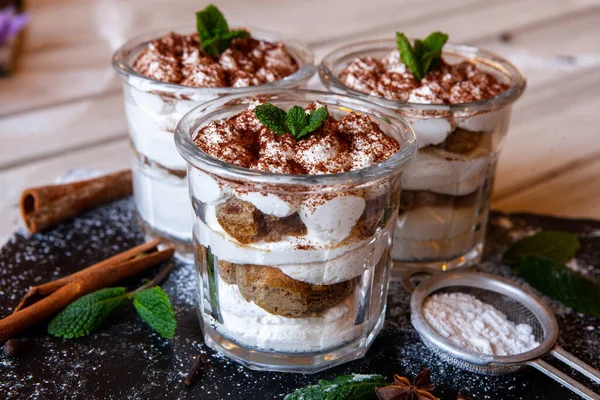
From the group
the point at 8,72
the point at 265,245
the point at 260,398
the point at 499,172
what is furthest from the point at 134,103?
the point at 8,72

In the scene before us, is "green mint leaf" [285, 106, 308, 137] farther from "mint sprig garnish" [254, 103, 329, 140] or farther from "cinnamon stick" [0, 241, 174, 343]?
"cinnamon stick" [0, 241, 174, 343]

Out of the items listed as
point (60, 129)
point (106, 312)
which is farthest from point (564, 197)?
point (60, 129)

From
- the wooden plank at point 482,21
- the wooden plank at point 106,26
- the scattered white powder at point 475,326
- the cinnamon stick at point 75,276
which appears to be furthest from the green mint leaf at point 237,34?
the wooden plank at point 482,21

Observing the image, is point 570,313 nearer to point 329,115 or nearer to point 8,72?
point 329,115

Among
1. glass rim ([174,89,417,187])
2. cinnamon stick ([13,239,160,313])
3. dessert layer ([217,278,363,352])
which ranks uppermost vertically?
glass rim ([174,89,417,187])

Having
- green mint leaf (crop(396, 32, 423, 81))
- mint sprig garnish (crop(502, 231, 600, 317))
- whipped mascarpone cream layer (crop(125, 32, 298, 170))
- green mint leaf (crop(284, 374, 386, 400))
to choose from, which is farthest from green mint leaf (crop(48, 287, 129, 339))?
mint sprig garnish (crop(502, 231, 600, 317))

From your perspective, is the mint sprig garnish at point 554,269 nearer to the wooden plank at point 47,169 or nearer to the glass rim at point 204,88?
the glass rim at point 204,88

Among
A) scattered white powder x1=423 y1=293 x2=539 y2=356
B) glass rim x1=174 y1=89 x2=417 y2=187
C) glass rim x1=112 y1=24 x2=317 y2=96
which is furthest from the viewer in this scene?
glass rim x1=112 y1=24 x2=317 y2=96
